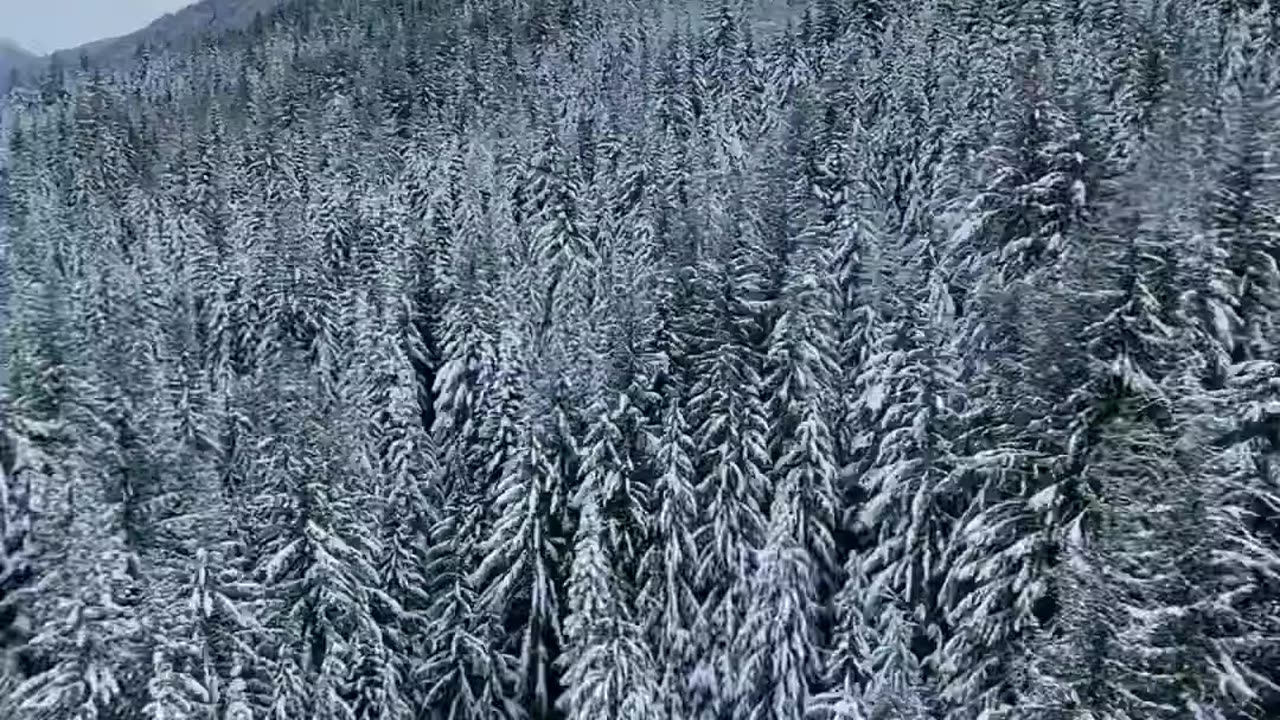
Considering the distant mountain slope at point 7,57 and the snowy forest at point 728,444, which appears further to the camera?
the distant mountain slope at point 7,57

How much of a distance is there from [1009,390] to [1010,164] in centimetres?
973

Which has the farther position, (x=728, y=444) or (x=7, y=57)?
(x=7, y=57)

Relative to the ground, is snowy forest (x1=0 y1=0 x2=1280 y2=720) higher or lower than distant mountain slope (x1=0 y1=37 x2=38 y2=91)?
lower

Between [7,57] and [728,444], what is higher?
[7,57]

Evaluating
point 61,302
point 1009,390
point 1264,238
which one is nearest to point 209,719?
point 61,302

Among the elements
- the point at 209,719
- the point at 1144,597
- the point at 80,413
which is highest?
the point at 80,413

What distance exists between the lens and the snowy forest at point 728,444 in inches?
875

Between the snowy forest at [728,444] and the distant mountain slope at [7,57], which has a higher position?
the distant mountain slope at [7,57]

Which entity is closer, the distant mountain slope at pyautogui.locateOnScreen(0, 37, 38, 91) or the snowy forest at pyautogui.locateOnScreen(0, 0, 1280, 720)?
the snowy forest at pyautogui.locateOnScreen(0, 0, 1280, 720)

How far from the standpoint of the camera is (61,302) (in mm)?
32000

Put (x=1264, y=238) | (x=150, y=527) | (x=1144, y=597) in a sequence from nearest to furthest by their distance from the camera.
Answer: (x=1144, y=597), (x=1264, y=238), (x=150, y=527)

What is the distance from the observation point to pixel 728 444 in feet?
102

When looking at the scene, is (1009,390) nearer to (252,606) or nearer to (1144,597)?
(1144,597)

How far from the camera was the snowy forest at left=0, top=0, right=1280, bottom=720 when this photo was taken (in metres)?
22.2
